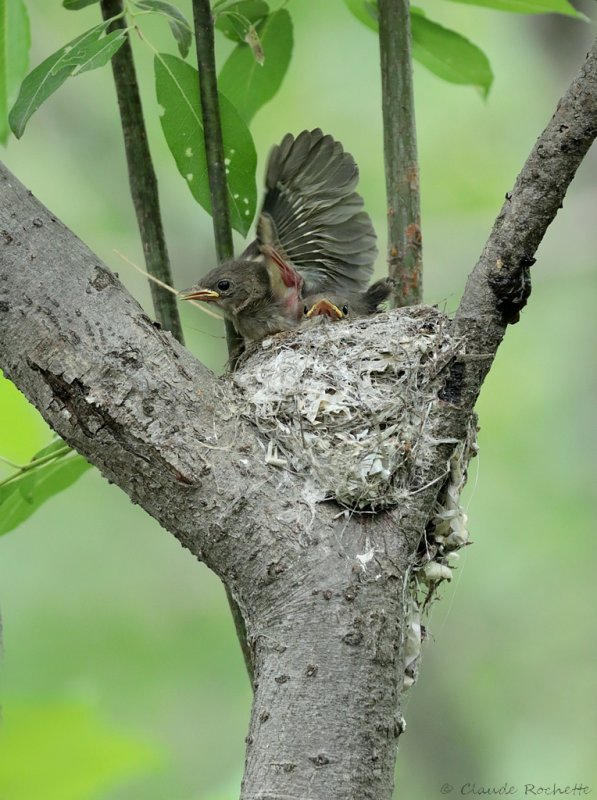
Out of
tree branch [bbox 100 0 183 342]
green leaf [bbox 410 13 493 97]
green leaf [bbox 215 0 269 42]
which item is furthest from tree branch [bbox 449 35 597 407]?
green leaf [bbox 410 13 493 97]

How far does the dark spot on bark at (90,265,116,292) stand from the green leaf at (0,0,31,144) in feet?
3.25

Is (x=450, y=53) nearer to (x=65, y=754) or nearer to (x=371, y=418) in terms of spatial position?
(x=371, y=418)

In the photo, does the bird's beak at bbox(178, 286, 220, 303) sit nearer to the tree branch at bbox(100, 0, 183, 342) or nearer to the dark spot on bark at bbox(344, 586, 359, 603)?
the tree branch at bbox(100, 0, 183, 342)

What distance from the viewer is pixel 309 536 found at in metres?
2.23

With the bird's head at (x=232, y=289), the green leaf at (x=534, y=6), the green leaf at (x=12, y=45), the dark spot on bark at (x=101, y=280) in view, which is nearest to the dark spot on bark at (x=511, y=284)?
the dark spot on bark at (x=101, y=280)

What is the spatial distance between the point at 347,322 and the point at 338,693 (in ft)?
6.44

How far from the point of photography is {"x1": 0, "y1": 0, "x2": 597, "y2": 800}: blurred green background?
725cm

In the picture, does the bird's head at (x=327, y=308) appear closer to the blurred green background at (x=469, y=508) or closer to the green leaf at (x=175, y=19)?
the green leaf at (x=175, y=19)

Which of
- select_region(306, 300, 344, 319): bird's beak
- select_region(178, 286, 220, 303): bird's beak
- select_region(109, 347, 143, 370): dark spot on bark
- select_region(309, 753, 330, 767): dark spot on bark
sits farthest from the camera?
select_region(178, 286, 220, 303): bird's beak

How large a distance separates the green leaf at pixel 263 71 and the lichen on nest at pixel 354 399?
0.84 meters

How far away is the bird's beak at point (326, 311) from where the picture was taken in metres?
4.18

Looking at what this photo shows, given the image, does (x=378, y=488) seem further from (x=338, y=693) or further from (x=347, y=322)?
(x=347, y=322)

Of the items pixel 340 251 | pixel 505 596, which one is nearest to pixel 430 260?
pixel 505 596

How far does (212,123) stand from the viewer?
119 inches
